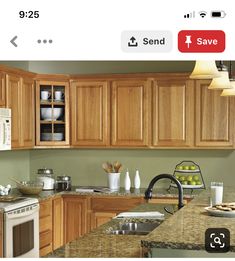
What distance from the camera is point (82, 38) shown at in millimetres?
1150

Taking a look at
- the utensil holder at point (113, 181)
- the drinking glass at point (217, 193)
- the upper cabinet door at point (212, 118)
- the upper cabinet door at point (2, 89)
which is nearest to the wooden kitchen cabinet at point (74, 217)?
the utensil holder at point (113, 181)

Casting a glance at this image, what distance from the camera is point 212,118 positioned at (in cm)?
512

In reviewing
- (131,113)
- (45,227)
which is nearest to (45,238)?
(45,227)

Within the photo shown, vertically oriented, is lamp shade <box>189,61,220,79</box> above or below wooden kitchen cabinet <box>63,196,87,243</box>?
above

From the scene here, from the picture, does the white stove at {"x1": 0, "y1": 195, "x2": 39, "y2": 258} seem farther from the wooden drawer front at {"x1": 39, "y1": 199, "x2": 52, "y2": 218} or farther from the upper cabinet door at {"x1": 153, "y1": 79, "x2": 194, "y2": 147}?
the upper cabinet door at {"x1": 153, "y1": 79, "x2": 194, "y2": 147}

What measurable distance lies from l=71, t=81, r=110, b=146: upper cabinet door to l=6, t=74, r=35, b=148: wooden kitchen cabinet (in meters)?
0.43

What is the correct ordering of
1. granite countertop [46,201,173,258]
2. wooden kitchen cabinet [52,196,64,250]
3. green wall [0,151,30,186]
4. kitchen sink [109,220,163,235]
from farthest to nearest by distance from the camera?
1. green wall [0,151,30,186]
2. wooden kitchen cabinet [52,196,64,250]
3. kitchen sink [109,220,163,235]
4. granite countertop [46,201,173,258]

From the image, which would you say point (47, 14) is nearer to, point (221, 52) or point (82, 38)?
point (82, 38)

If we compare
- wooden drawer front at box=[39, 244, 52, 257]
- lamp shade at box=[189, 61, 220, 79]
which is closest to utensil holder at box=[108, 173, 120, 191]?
wooden drawer front at box=[39, 244, 52, 257]

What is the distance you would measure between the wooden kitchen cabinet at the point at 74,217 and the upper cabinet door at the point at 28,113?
67 cm

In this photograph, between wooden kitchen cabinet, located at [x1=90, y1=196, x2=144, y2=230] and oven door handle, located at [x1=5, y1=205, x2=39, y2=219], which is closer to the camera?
oven door handle, located at [x1=5, y1=205, x2=39, y2=219]

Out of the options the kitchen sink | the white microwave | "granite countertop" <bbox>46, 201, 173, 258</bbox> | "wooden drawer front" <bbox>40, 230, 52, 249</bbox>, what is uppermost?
the white microwave

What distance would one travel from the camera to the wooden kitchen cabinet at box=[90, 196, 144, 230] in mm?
5023

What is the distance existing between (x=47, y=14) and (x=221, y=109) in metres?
4.10
